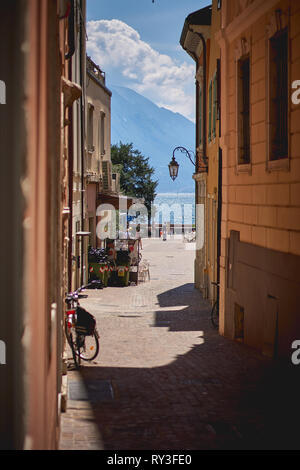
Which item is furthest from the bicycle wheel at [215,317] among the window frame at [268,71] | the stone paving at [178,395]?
the window frame at [268,71]

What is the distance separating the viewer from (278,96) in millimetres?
10320

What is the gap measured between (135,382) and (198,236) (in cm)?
1512

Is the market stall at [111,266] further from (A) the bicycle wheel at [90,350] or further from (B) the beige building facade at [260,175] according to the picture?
(A) the bicycle wheel at [90,350]

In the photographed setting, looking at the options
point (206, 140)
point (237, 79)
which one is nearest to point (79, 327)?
point (237, 79)

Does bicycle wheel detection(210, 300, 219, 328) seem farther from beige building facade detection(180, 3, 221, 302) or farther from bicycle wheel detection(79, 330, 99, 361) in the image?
bicycle wheel detection(79, 330, 99, 361)

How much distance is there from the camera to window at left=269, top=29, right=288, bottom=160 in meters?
9.98

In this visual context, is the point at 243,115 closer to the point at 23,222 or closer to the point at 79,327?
the point at 79,327

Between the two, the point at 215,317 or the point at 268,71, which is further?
the point at 215,317

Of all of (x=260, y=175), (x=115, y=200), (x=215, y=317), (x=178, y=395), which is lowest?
(x=215, y=317)

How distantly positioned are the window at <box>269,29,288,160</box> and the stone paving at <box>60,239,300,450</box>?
11.2 ft

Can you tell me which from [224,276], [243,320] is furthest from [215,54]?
[243,320]

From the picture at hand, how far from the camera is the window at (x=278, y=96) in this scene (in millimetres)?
9984

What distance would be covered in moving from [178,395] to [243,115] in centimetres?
599

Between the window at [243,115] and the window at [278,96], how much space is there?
1.81 metres
